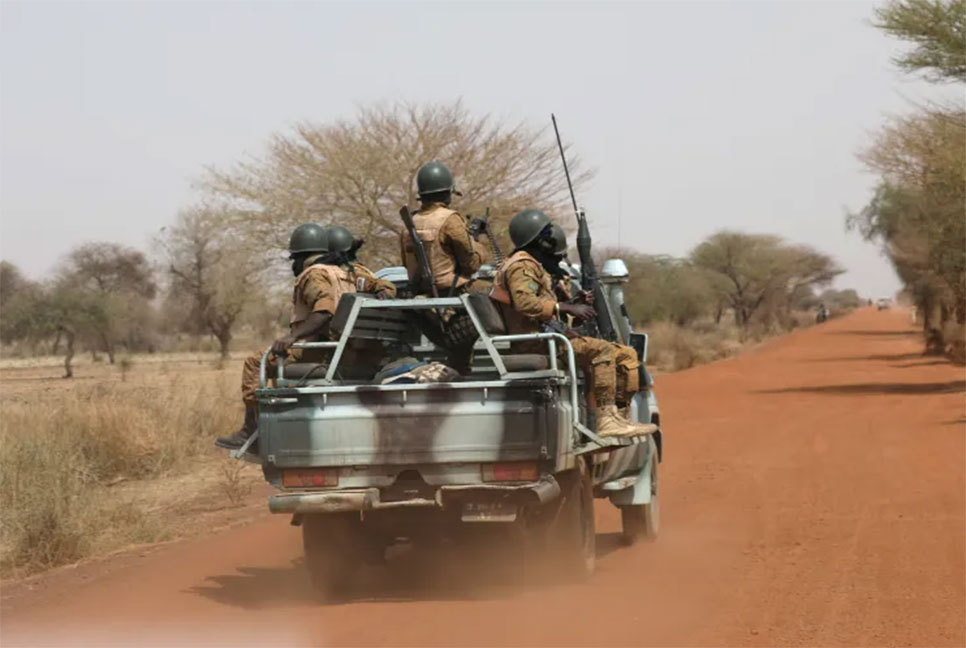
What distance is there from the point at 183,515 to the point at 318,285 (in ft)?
15.5

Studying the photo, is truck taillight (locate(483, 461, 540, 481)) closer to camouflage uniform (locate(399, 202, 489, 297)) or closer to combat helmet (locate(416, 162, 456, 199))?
camouflage uniform (locate(399, 202, 489, 297))

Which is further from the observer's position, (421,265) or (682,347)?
(682,347)

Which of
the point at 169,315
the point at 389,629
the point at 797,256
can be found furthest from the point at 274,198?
the point at 797,256

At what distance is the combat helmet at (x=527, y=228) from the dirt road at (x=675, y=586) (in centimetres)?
221

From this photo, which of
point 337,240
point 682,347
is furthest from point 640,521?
point 682,347

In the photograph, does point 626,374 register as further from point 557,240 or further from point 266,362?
point 266,362

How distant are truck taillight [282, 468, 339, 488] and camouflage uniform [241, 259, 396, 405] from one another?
0.94 meters

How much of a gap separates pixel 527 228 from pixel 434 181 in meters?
0.71

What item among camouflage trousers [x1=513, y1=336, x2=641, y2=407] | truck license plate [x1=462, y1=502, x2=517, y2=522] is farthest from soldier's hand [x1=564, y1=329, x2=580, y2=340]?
truck license plate [x1=462, y1=502, x2=517, y2=522]

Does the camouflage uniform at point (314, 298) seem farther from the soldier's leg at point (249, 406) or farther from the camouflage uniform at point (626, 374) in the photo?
the camouflage uniform at point (626, 374)

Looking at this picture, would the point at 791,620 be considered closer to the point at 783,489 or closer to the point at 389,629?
the point at 389,629

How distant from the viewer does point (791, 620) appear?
7773mm

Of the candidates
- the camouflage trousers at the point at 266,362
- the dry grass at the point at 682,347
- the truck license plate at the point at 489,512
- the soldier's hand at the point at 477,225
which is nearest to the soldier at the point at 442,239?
the soldier's hand at the point at 477,225

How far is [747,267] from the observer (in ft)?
286
